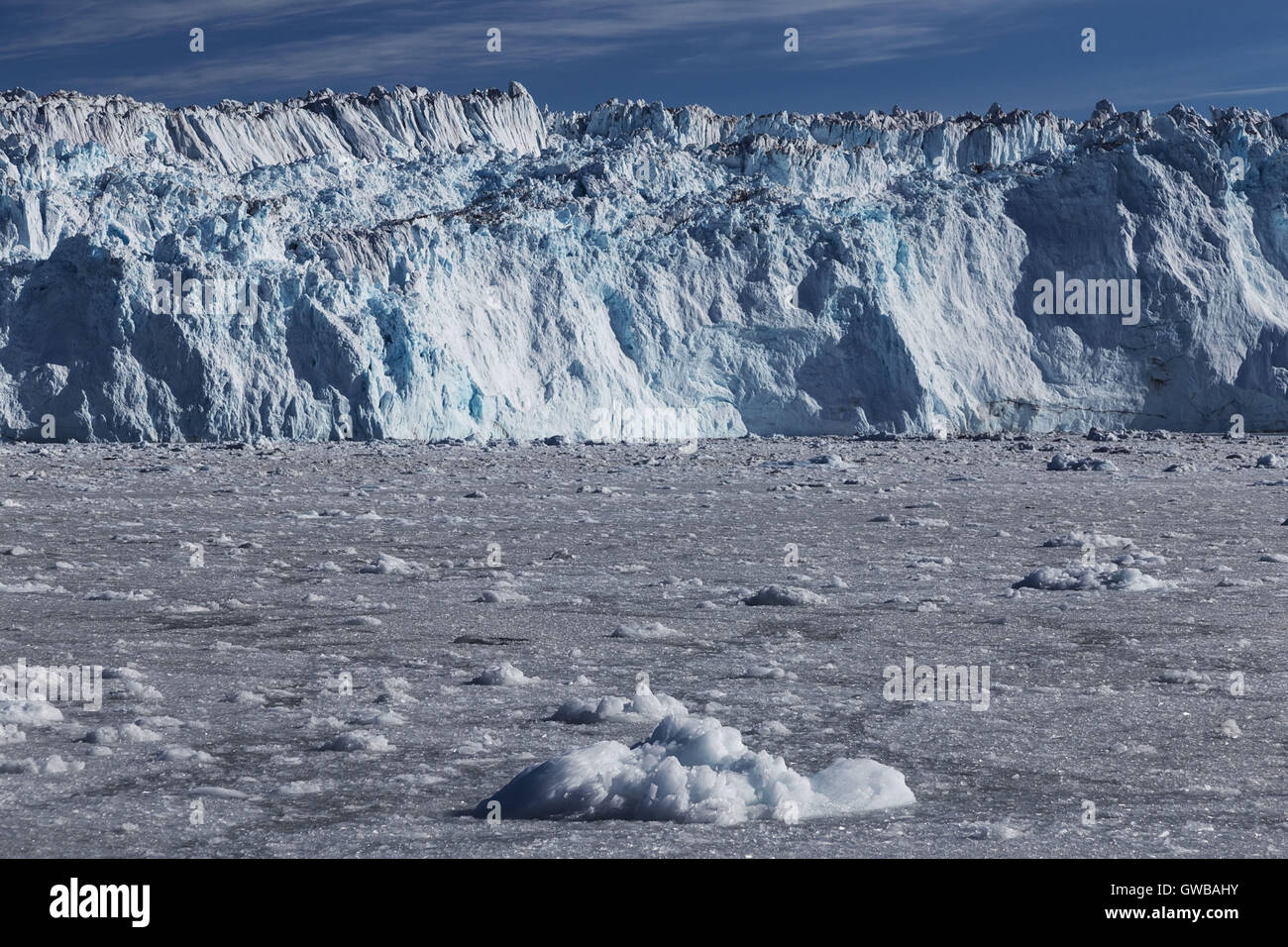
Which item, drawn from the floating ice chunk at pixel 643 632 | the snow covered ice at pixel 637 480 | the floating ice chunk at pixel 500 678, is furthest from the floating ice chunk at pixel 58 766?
the floating ice chunk at pixel 643 632

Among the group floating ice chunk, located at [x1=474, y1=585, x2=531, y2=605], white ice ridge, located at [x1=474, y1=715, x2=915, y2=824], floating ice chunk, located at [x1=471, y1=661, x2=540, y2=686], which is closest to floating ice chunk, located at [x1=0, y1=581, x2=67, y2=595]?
floating ice chunk, located at [x1=474, y1=585, x2=531, y2=605]

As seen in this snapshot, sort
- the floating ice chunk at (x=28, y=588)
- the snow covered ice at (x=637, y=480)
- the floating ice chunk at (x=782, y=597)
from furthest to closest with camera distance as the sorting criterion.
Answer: the floating ice chunk at (x=28, y=588) → the floating ice chunk at (x=782, y=597) → the snow covered ice at (x=637, y=480)

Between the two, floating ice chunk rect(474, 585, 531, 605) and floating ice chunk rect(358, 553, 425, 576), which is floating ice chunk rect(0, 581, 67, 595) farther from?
floating ice chunk rect(474, 585, 531, 605)

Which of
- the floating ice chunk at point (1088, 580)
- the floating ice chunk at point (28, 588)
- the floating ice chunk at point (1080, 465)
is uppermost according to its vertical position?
Result: the floating ice chunk at point (28, 588)

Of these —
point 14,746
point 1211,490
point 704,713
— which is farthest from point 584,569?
point 1211,490

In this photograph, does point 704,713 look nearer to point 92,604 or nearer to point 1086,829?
point 1086,829

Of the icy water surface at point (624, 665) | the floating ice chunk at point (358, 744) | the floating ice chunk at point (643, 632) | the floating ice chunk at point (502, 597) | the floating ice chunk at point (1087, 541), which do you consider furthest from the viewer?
the floating ice chunk at point (1087, 541)

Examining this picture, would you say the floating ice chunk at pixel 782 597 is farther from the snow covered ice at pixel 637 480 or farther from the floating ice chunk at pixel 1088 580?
the floating ice chunk at pixel 1088 580
